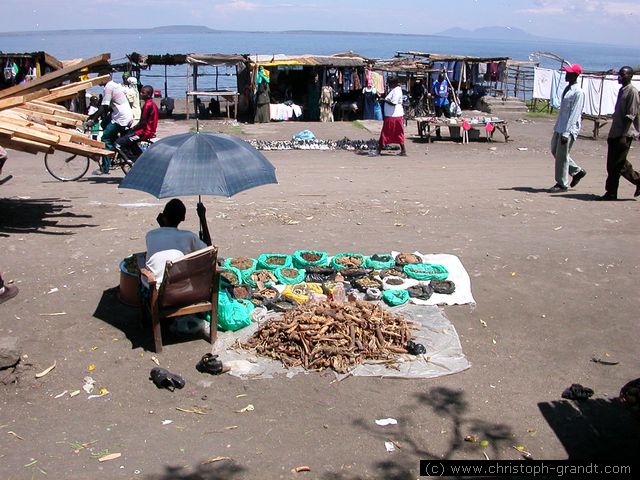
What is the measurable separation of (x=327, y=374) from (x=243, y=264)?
233 cm

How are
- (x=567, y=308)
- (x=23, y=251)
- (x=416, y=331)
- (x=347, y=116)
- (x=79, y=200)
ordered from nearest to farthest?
(x=416, y=331), (x=567, y=308), (x=23, y=251), (x=79, y=200), (x=347, y=116)

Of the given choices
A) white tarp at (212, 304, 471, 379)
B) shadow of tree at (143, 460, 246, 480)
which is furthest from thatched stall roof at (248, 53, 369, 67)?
shadow of tree at (143, 460, 246, 480)

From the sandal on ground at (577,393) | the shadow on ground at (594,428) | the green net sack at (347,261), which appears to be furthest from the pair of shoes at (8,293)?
the sandal on ground at (577,393)

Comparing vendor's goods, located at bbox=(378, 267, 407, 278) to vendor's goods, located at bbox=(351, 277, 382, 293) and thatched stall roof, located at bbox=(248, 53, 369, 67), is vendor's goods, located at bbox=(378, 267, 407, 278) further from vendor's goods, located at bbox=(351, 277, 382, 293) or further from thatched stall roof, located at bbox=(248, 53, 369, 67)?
thatched stall roof, located at bbox=(248, 53, 369, 67)

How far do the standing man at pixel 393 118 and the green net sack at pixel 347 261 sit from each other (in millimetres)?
8738

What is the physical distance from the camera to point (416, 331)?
230 inches

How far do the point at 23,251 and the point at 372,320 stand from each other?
464 cm

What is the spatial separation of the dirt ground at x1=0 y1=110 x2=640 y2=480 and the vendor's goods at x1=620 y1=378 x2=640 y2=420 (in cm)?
37

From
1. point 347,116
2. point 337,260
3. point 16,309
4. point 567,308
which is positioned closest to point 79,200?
point 16,309

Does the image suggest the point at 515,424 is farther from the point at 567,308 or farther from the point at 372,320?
the point at 567,308

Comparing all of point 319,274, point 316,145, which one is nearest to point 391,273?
point 319,274

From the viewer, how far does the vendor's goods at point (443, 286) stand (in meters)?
6.60

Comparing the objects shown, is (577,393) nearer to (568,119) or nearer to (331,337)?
(331,337)

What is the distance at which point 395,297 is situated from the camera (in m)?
6.42
